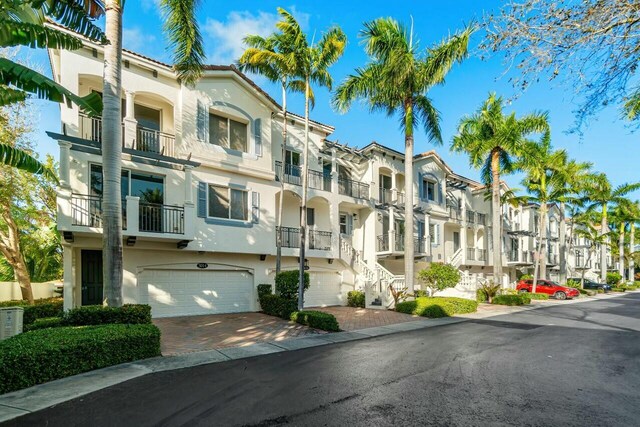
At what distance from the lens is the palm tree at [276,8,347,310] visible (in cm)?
1496

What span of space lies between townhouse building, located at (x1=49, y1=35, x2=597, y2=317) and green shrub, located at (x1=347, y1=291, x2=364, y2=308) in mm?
494

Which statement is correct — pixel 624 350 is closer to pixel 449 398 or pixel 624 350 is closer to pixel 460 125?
pixel 449 398

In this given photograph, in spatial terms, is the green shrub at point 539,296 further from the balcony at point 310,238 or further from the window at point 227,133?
the window at point 227,133

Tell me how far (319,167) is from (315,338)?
38.2 feet

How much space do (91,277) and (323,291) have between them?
1141cm

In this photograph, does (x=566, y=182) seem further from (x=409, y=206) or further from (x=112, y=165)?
(x=112, y=165)

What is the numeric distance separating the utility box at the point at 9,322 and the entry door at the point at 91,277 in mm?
4230

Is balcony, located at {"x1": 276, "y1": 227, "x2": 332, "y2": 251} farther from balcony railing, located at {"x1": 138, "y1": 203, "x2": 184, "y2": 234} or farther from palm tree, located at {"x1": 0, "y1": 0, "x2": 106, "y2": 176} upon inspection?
palm tree, located at {"x1": 0, "y1": 0, "x2": 106, "y2": 176}

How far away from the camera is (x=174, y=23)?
1184 cm

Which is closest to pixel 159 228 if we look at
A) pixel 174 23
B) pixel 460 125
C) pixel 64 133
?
pixel 64 133

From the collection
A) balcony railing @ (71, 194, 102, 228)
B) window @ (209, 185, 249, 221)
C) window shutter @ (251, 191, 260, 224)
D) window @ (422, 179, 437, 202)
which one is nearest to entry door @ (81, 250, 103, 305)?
balcony railing @ (71, 194, 102, 228)

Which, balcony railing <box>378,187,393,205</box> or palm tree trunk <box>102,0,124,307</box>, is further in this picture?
balcony railing <box>378,187,393,205</box>

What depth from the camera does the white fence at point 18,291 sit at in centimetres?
2353

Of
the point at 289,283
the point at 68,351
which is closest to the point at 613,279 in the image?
the point at 289,283
